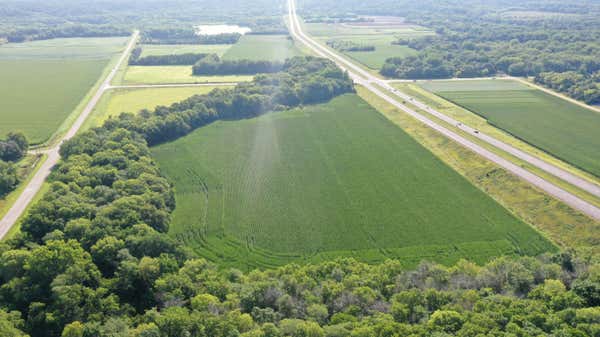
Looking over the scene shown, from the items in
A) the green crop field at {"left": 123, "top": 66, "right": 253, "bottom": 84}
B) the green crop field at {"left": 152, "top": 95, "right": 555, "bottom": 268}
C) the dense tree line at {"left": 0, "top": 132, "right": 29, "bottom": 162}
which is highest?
the green crop field at {"left": 123, "top": 66, "right": 253, "bottom": 84}

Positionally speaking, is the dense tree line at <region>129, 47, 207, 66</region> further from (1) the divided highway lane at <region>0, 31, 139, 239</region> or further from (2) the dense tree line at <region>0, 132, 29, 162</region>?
(2) the dense tree line at <region>0, 132, 29, 162</region>

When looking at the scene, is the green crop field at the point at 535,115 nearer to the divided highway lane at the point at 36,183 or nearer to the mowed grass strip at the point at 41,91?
the divided highway lane at the point at 36,183

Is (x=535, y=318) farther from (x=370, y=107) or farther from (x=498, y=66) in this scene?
(x=498, y=66)

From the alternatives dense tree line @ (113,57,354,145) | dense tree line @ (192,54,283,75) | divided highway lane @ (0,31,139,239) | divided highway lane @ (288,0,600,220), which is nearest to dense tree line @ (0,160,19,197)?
divided highway lane @ (0,31,139,239)

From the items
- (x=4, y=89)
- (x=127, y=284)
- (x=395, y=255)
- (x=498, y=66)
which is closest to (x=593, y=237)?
(x=395, y=255)

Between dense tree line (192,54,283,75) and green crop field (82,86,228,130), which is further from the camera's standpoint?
dense tree line (192,54,283,75)

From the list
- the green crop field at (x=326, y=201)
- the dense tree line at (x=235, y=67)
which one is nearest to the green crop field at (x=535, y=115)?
the green crop field at (x=326, y=201)
